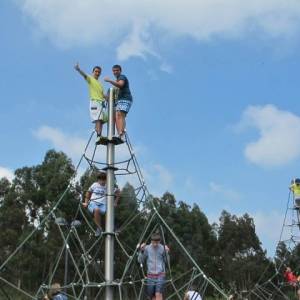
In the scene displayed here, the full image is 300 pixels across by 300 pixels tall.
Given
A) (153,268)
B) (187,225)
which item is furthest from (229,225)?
(153,268)

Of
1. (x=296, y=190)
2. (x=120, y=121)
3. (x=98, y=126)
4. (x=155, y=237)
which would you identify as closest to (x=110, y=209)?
(x=155, y=237)

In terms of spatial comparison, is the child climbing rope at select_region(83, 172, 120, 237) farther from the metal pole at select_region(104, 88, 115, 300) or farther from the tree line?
the tree line

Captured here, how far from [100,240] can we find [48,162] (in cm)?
3548

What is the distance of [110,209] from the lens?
9008 millimetres

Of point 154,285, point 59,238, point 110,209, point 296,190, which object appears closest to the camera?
point 110,209

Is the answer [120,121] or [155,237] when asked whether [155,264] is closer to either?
[155,237]

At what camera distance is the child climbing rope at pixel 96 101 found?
10.1m

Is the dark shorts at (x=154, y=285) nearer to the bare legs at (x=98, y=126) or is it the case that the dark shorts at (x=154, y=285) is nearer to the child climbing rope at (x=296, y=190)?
the bare legs at (x=98, y=126)

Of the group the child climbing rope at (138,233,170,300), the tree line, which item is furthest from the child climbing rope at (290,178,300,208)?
the child climbing rope at (138,233,170,300)

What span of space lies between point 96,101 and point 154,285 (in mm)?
3247

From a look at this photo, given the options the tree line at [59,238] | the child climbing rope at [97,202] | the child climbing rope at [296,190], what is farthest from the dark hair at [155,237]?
the tree line at [59,238]

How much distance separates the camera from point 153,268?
10031mm

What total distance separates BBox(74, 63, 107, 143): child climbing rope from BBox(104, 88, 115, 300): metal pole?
0.36 meters

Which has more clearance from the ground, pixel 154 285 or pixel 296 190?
pixel 296 190
